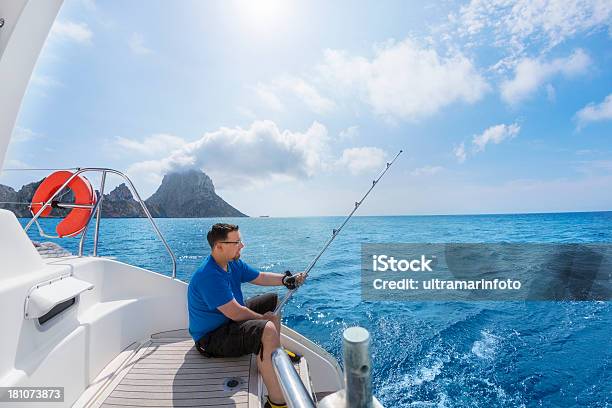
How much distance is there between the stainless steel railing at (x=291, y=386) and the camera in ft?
1.99

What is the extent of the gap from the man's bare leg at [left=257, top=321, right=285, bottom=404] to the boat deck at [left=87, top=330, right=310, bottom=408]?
0.09 metres

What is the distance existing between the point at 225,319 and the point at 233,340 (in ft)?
0.57

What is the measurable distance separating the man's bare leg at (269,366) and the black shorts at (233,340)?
4 cm

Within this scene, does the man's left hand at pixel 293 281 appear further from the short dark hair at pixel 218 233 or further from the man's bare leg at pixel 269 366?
the short dark hair at pixel 218 233

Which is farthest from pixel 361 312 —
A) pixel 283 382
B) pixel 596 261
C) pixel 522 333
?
pixel 596 261

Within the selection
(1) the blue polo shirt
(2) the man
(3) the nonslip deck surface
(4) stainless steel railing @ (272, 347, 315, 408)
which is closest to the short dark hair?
(2) the man

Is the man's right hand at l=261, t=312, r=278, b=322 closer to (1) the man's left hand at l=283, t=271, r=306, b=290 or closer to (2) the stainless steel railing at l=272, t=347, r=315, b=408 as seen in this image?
(1) the man's left hand at l=283, t=271, r=306, b=290

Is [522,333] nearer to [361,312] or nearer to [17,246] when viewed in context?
[361,312]

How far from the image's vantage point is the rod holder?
0.51 m

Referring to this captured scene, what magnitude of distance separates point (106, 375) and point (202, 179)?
59744 mm

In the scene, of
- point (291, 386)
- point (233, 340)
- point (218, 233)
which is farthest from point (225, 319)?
point (291, 386)

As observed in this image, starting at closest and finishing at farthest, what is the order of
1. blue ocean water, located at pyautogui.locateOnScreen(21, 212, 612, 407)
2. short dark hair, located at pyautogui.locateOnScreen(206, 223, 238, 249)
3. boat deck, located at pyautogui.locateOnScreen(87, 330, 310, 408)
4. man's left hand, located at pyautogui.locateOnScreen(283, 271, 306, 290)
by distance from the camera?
boat deck, located at pyautogui.locateOnScreen(87, 330, 310, 408) → short dark hair, located at pyautogui.locateOnScreen(206, 223, 238, 249) → man's left hand, located at pyautogui.locateOnScreen(283, 271, 306, 290) → blue ocean water, located at pyautogui.locateOnScreen(21, 212, 612, 407)

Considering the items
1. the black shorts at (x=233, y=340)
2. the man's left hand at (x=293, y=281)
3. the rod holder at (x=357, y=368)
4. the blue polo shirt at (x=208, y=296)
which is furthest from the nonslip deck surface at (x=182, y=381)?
the rod holder at (x=357, y=368)

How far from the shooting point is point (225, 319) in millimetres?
2277
